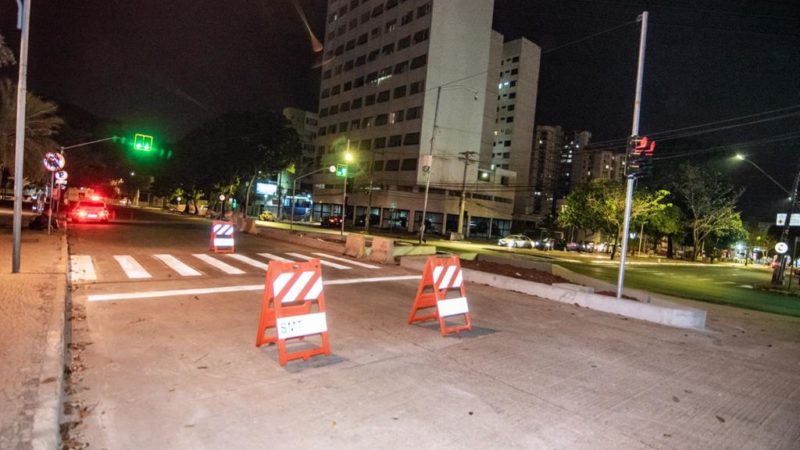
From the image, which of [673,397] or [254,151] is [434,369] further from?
[254,151]

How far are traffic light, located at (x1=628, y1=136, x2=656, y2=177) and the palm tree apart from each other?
25.6 meters

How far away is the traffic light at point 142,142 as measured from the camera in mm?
30594

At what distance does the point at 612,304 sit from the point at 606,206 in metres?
38.6

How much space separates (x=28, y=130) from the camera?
23.2m

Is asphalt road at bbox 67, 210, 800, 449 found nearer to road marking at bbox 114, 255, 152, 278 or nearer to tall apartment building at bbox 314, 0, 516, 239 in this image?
road marking at bbox 114, 255, 152, 278

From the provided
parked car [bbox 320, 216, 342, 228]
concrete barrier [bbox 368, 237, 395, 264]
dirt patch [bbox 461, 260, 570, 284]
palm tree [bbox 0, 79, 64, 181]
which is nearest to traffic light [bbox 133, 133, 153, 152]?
palm tree [bbox 0, 79, 64, 181]

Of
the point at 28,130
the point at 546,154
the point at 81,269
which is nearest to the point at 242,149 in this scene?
the point at 28,130

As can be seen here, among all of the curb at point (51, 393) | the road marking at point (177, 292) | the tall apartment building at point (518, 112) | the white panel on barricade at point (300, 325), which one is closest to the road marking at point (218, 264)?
the road marking at point (177, 292)

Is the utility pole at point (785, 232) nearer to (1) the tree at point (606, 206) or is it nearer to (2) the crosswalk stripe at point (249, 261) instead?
(1) the tree at point (606, 206)

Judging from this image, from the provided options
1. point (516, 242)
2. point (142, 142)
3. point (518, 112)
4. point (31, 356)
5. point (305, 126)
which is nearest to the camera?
point (31, 356)

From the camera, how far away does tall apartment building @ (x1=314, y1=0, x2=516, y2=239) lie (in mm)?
64688

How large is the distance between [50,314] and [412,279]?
28.1 feet

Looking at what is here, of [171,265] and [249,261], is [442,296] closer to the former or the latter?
[171,265]

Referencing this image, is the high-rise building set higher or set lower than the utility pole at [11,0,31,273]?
higher
